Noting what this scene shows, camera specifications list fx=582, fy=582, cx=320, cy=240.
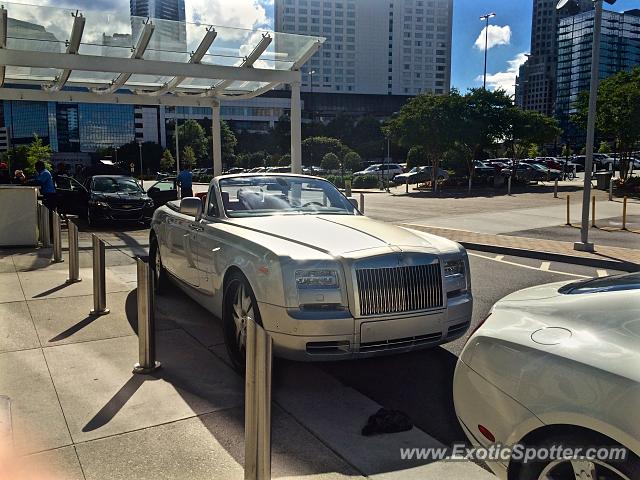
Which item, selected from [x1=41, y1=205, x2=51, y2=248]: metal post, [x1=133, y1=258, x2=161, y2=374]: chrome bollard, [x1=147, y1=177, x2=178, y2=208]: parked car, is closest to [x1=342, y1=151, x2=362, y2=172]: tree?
[x1=147, y1=177, x2=178, y2=208]: parked car

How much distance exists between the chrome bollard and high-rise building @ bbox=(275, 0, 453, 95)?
580 ft

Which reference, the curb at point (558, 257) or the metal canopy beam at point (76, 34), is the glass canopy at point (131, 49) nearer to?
the metal canopy beam at point (76, 34)

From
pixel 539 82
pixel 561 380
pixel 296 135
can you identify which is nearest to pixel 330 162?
pixel 296 135

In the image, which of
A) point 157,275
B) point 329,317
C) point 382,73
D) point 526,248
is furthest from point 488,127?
point 382,73

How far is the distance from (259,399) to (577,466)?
1.43 m

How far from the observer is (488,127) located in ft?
115

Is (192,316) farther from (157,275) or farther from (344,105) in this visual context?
(344,105)

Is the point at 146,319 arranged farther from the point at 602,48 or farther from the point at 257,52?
the point at 602,48

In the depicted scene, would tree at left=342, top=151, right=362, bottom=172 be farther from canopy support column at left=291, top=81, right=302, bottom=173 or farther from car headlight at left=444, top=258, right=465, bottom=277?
car headlight at left=444, top=258, right=465, bottom=277

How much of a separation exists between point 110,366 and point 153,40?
10.6m

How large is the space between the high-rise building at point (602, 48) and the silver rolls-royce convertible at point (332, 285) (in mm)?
30096

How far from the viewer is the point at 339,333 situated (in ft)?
14.0

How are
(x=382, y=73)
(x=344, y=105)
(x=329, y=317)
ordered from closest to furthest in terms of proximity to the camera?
(x=329, y=317)
(x=344, y=105)
(x=382, y=73)

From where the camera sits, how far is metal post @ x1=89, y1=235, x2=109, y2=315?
639cm
